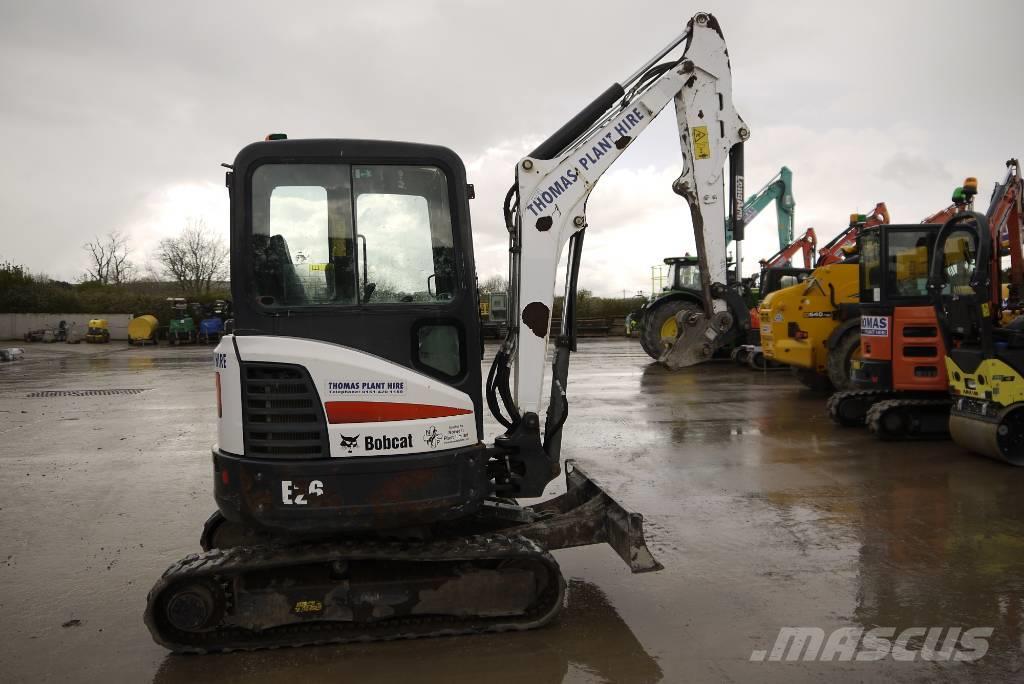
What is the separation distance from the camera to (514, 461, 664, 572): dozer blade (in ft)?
14.3

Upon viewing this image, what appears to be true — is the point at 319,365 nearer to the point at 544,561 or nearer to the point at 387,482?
the point at 387,482

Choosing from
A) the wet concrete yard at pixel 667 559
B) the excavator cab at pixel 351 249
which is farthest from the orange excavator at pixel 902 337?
the excavator cab at pixel 351 249

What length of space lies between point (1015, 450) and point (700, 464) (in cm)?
322

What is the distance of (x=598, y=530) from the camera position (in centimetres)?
481

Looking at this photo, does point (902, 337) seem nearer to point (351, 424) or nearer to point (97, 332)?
point (351, 424)

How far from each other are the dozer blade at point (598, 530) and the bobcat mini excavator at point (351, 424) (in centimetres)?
2

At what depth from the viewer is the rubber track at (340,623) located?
4.08 meters

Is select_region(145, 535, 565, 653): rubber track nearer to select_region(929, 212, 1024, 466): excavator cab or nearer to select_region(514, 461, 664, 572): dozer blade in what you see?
select_region(514, 461, 664, 572): dozer blade

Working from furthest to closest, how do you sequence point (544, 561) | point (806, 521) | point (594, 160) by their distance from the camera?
1. point (806, 521)
2. point (594, 160)
3. point (544, 561)

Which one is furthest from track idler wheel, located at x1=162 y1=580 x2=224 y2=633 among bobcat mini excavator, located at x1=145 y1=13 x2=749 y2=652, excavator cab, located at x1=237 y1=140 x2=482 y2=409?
excavator cab, located at x1=237 y1=140 x2=482 y2=409

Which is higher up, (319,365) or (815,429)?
(319,365)

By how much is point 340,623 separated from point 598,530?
1640 mm

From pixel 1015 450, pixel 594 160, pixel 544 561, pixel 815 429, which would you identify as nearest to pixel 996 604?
pixel 544 561

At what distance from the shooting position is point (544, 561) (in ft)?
14.1
